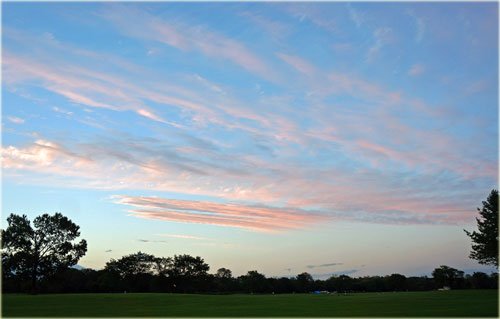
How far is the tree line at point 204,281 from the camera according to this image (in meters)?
120

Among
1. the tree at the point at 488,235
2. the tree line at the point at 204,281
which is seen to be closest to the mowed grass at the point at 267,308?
the tree at the point at 488,235

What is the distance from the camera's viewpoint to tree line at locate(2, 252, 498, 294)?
120500mm

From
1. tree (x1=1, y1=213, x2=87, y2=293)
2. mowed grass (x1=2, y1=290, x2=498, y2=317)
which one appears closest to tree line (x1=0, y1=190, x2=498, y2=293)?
tree (x1=1, y1=213, x2=87, y2=293)

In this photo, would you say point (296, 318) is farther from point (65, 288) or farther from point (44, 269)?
point (65, 288)

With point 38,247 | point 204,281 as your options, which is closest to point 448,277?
point 204,281

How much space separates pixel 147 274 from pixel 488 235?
87.6 m

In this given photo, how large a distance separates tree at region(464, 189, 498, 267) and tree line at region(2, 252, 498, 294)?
55.7 meters

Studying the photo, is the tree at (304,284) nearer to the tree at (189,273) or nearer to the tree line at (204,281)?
the tree line at (204,281)

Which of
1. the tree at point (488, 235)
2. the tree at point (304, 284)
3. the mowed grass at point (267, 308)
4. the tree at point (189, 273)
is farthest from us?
the tree at point (304, 284)

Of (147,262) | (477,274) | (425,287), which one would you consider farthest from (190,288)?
(477,274)

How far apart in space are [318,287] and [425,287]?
3315cm

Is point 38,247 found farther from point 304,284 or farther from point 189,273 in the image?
point 304,284

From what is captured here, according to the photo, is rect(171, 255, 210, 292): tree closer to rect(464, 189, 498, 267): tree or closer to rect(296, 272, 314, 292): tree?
rect(296, 272, 314, 292): tree

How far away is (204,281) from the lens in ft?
445
